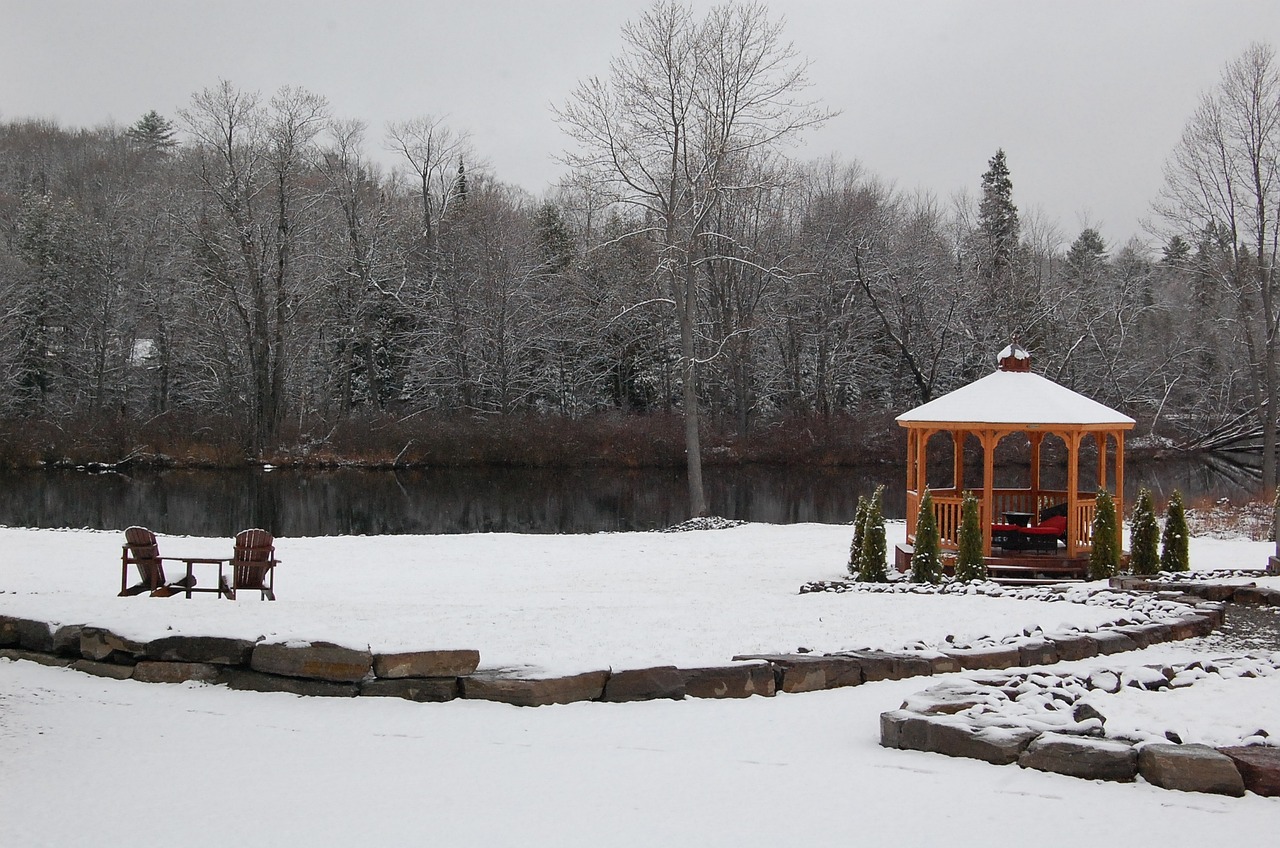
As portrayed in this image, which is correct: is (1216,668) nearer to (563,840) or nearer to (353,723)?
(563,840)

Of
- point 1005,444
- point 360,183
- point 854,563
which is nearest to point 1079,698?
point 854,563

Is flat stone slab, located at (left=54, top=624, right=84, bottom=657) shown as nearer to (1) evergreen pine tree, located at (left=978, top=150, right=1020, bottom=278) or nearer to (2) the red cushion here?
(2) the red cushion

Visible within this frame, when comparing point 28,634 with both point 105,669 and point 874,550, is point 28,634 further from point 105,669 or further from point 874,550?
point 874,550

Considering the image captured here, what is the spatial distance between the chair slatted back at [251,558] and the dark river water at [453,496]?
9232 mm

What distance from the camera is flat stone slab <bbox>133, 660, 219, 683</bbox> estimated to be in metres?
6.54

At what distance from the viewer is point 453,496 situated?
26500mm

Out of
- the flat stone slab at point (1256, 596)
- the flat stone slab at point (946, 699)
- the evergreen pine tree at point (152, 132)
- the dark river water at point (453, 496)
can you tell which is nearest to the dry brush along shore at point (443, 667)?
the flat stone slab at point (946, 699)

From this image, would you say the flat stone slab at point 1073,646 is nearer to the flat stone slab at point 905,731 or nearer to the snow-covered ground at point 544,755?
the snow-covered ground at point 544,755

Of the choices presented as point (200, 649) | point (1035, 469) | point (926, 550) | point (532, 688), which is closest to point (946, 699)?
point (532, 688)

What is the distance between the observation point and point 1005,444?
113 feet

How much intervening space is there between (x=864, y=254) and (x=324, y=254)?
1871 centimetres

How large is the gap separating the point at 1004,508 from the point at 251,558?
1056 cm

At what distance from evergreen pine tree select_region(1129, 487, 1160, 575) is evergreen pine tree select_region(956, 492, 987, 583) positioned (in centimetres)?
189

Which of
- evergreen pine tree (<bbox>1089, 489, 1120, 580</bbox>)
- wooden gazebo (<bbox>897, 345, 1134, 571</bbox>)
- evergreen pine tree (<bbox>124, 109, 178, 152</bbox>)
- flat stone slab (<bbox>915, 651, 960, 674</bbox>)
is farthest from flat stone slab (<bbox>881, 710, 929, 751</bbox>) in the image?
evergreen pine tree (<bbox>124, 109, 178, 152</bbox>)
